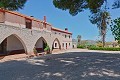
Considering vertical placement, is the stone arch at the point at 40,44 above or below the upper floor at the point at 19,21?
below

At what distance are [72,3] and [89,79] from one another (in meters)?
6.23

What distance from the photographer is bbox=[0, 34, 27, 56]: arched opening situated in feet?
80.2

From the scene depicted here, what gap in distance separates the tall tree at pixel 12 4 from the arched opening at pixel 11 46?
409 inches

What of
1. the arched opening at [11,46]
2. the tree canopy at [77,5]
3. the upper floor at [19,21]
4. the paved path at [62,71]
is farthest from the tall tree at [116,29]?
the arched opening at [11,46]

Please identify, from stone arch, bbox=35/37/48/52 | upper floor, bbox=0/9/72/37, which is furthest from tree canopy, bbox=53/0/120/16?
stone arch, bbox=35/37/48/52

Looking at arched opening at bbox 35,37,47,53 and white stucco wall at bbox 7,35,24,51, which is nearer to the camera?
white stucco wall at bbox 7,35,24,51

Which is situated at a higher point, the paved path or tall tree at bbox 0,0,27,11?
tall tree at bbox 0,0,27,11

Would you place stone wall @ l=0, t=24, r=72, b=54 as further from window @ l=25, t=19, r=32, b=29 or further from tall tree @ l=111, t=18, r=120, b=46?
tall tree @ l=111, t=18, r=120, b=46

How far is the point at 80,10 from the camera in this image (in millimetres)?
14953

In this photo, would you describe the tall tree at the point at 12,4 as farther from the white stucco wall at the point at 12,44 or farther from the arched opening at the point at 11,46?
the white stucco wall at the point at 12,44

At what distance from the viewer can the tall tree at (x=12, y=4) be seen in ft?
40.2

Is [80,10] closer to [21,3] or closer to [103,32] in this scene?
[21,3]

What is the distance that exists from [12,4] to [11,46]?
43.7 feet

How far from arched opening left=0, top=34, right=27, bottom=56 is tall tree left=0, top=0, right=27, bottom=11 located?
10390mm
